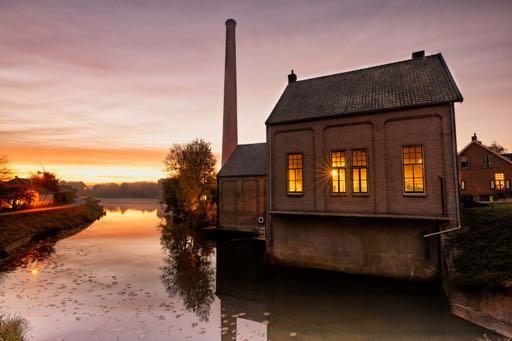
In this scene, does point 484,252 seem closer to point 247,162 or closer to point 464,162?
point 247,162

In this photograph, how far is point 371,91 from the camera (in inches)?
723

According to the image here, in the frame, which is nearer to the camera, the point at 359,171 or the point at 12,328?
the point at 12,328

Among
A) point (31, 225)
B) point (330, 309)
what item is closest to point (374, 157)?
point (330, 309)

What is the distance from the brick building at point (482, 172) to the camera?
37.0 meters

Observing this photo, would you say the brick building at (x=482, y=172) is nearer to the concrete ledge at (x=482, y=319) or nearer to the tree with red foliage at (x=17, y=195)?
the concrete ledge at (x=482, y=319)

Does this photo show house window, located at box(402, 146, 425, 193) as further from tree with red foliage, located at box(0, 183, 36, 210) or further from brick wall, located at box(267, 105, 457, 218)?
tree with red foliage, located at box(0, 183, 36, 210)

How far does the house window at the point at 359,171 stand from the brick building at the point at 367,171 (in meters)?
0.06

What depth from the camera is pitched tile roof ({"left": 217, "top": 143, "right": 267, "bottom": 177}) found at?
116ft

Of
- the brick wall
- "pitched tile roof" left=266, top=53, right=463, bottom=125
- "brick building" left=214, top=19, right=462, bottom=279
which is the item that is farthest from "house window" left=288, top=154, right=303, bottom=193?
"pitched tile roof" left=266, top=53, right=463, bottom=125

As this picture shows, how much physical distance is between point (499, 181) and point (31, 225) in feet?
187

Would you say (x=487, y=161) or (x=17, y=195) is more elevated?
(x=487, y=161)

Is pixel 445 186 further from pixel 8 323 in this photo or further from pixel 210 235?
pixel 210 235

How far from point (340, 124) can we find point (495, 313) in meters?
11.2

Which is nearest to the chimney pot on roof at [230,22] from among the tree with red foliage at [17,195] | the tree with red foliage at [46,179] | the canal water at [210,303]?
the tree with red foliage at [17,195]
